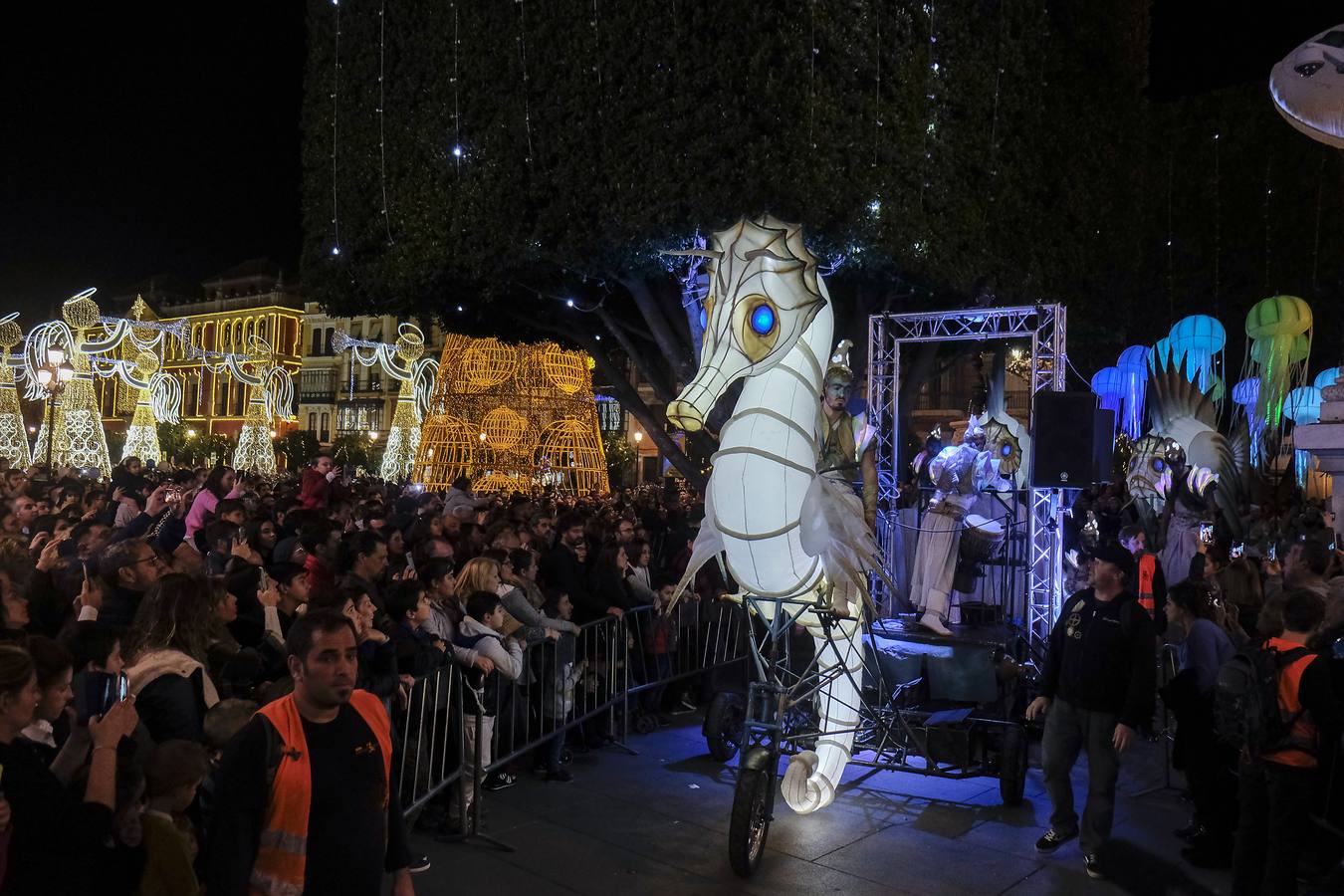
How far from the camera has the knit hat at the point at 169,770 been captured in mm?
3152

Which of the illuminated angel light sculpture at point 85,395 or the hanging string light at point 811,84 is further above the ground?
the hanging string light at point 811,84

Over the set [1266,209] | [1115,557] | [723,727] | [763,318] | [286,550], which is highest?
[1266,209]

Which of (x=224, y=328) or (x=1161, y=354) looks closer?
(x=1161, y=354)

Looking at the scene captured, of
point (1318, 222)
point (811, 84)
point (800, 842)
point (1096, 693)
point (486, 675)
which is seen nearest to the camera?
point (1096, 693)

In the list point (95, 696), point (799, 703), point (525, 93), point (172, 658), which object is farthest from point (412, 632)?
point (525, 93)

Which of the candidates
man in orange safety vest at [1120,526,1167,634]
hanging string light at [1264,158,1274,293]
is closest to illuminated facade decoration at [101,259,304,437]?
hanging string light at [1264,158,1274,293]

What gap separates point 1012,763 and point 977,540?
259cm

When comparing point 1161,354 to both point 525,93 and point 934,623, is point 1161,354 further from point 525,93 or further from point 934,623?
point 934,623

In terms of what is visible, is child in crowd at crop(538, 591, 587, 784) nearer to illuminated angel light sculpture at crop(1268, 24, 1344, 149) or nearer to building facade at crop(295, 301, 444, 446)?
illuminated angel light sculpture at crop(1268, 24, 1344, 149)

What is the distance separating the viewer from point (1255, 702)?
15.2 feet

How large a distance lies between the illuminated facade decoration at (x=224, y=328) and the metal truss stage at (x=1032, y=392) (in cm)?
6127

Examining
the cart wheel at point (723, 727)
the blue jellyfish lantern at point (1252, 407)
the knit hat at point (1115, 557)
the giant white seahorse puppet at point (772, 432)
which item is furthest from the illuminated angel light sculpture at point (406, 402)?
the knit hat at point (1115, 557)

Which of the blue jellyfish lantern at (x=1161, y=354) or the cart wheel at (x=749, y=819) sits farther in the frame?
the blue jellyfish lantern at (x=1161, y=354)

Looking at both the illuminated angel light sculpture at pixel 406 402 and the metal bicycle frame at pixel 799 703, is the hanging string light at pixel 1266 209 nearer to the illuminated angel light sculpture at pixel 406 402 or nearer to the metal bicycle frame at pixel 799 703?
the metal bicycle frame at pixel 799 703
